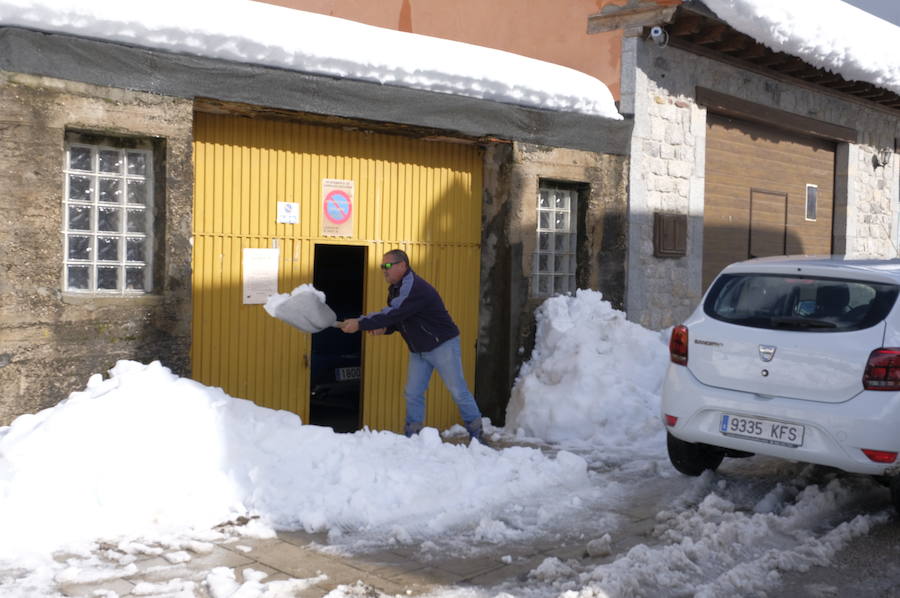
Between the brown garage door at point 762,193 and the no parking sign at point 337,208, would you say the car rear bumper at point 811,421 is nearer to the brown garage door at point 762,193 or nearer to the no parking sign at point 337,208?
the no parking sign at point 337,208

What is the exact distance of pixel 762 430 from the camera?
6.11m

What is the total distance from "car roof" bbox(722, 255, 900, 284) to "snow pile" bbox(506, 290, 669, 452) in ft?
7.23

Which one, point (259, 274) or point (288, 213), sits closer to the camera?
point (259, 274)

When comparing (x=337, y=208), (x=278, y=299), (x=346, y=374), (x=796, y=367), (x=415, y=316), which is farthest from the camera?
(x=346, y=374)

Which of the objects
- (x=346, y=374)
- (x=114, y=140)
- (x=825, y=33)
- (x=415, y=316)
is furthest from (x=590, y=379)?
(x=825, y=33)

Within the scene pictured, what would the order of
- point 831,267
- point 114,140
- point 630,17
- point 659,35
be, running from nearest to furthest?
point 831,267 → point 114,140 → point 659,35 → point 630,17

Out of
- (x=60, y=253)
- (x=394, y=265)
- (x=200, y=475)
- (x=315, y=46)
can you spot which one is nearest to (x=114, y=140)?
(x=60, y=253)

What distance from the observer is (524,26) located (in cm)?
1102

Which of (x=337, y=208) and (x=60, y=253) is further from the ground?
(x=337, y=208)

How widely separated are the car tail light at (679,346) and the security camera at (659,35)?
4.84 metres

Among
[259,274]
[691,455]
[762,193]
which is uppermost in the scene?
[762,193]

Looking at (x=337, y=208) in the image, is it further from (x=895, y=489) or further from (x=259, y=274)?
(x=895, y=489)

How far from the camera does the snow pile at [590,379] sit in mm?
8727

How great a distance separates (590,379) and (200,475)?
14.2 feet
